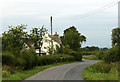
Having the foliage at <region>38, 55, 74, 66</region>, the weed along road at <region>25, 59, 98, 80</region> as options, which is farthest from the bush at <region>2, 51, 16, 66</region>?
the foliage at <region>38, 55, 74, 66</region>

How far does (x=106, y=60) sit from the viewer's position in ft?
89.1

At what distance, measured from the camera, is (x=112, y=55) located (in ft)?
85.9

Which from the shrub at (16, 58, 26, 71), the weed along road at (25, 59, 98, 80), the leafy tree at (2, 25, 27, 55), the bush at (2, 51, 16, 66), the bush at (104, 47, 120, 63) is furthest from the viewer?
the leafy tree at (2, 25, 27, 55)

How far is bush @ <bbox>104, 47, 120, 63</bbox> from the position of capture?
25.7 meters

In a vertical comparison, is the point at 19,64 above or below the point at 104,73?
above

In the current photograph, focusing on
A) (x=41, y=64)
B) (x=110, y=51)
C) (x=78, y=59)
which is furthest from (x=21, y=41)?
(x=78, y=59)

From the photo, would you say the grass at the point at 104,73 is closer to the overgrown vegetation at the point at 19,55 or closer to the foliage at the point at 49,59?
the overgrown vegetation at the point at 19,55

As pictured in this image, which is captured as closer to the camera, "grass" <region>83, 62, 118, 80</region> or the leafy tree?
"grass" <region>83, 62, 118, 80</region>

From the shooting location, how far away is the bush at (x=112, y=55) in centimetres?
2570

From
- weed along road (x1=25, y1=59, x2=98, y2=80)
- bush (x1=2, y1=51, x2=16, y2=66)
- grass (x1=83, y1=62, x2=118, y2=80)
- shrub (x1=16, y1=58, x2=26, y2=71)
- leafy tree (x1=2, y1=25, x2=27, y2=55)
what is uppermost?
leafy tree (x1=2, y1=25, x2=27, y2=55)

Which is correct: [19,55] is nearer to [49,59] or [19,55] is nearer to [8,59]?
[8,59]

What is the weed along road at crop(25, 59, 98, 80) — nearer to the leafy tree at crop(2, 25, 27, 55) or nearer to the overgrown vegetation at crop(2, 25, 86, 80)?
the overgrown vegetation at crop(2, 25, 86, 80)

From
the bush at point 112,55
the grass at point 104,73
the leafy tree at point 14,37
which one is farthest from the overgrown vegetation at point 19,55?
the bush at point 112,55

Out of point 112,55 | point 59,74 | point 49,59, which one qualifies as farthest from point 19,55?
point 49,59
